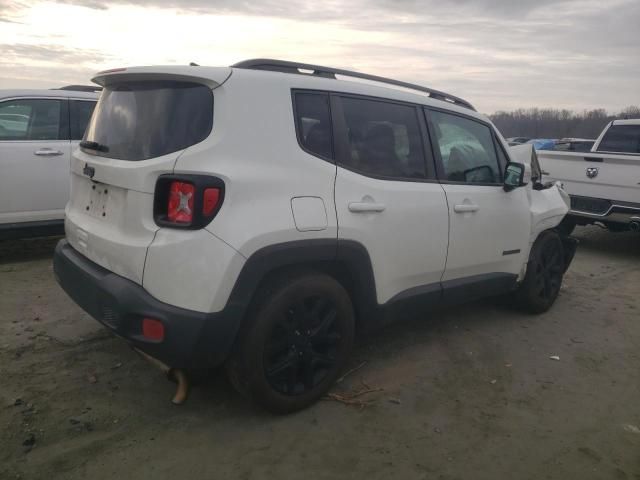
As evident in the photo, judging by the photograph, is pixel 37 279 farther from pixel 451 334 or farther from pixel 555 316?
pixel 555 316

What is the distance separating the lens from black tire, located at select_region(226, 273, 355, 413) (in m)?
2.81

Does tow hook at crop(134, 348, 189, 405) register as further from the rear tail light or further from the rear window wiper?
the rear window wiper

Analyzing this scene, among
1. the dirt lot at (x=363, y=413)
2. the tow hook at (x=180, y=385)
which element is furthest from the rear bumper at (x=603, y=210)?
the tow hook at (x=180, y=385)

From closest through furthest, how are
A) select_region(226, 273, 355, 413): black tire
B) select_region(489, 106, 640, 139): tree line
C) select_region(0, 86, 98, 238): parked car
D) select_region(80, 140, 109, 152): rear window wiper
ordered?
select_region(226, 273, 355, 413): black tire
select_region(80, 140, 109, 152): rear window wiper
select_region(0, 86, 98, 238): parked car
select_region(489, 106, 640, 139): tree line

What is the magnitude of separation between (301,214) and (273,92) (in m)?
0.65

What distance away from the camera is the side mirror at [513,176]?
13.7 ft

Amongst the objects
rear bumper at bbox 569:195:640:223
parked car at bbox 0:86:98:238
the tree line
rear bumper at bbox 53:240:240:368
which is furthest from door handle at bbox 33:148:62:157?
the tree line

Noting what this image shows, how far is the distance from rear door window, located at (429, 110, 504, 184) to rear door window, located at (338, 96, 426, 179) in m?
0.23

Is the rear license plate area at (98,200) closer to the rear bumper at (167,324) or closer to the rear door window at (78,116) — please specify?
the rear bumper at (167,324)

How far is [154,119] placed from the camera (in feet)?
9.21

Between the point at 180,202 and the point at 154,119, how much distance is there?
0.51 metres

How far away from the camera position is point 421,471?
8.72 feet

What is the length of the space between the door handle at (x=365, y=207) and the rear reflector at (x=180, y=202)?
0.93 meters

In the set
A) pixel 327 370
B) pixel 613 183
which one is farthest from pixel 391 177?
pixel 613 183
